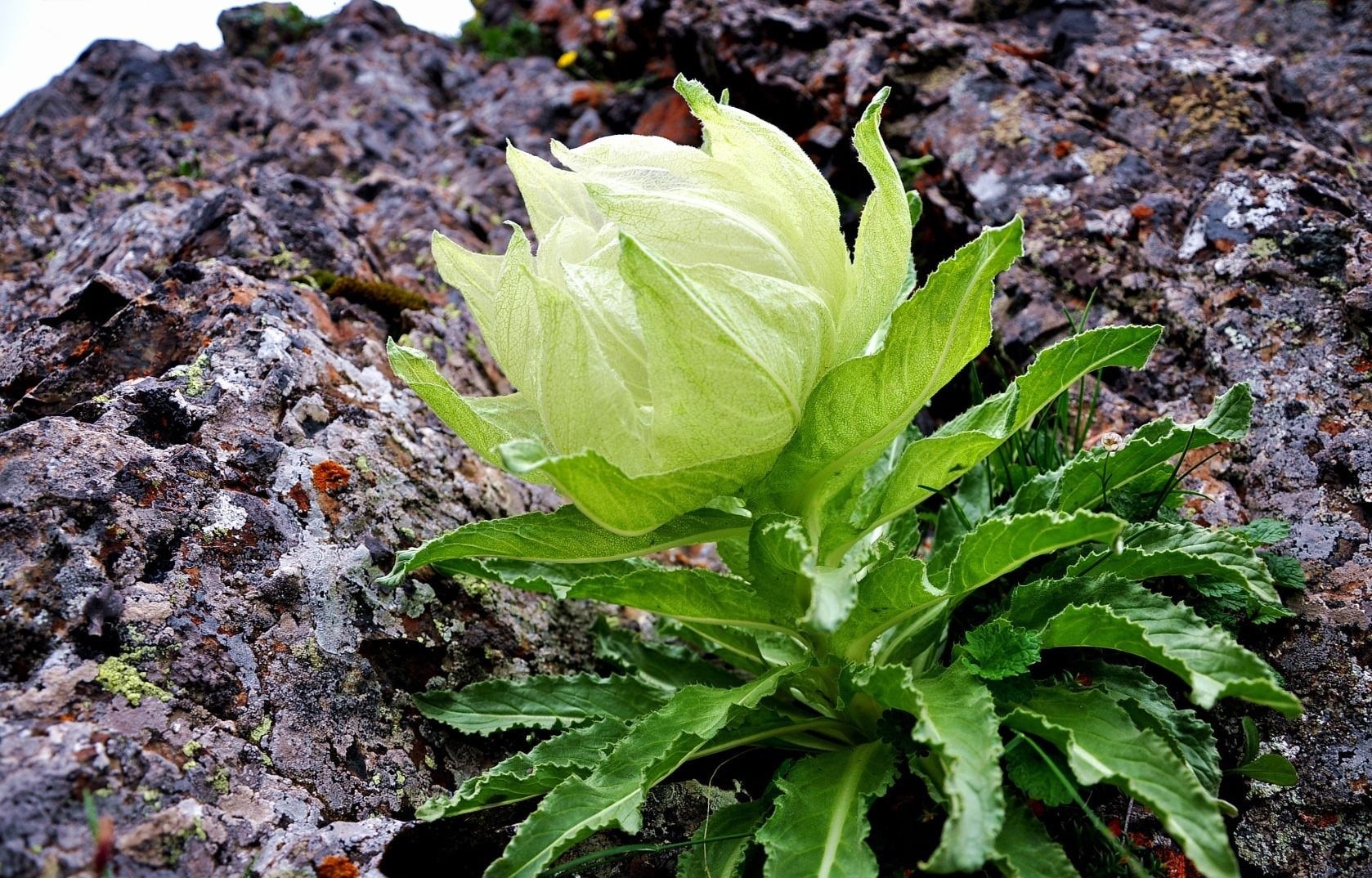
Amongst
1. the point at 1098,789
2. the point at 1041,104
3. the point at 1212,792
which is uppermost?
the point at 1041,104

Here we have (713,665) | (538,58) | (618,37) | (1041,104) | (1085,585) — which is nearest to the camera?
(1085,585)

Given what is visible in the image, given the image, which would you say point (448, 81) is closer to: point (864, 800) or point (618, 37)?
point (618, 37)

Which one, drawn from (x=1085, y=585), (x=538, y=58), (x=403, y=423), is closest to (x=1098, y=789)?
(x=1085, y=585)

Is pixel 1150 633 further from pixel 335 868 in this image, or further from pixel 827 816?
pixel 335 868

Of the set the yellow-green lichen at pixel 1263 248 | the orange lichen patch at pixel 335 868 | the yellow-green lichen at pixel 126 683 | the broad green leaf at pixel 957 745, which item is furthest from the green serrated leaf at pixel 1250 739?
the yellow-green lichen at pixel 126 683

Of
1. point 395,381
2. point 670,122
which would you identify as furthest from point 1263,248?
point 670,122

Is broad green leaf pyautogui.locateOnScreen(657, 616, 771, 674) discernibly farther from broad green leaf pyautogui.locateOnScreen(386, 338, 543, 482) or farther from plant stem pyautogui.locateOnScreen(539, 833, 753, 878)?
broad green leaf pyautogui.locateOnScreen(386, 338, 543, 482)
